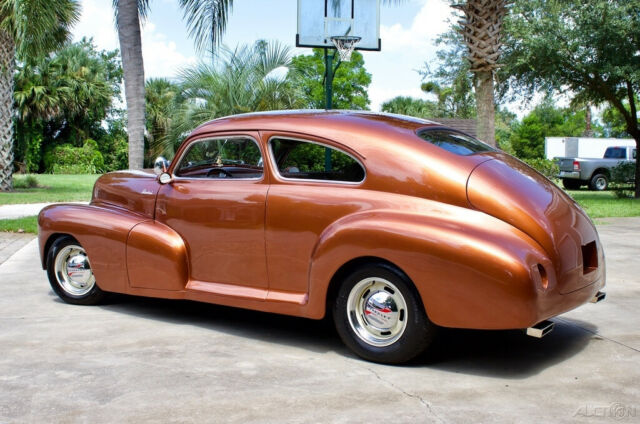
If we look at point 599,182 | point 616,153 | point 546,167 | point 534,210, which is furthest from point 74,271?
point 546,167

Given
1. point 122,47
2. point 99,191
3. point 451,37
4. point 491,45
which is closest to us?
point 99,191

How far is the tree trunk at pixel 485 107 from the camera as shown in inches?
563

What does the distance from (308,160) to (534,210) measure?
1766 millimetres

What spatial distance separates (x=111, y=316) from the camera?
5965mm

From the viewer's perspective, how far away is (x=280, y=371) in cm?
443

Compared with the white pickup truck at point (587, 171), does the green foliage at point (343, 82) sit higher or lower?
higher

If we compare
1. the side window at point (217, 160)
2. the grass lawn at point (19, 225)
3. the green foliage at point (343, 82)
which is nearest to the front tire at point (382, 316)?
the side window at point (217, 160)

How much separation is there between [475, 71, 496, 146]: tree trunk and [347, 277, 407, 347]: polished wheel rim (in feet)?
33.5

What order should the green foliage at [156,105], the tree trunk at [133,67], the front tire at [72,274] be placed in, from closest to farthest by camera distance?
the front tire at [72,274] → the tree trunk at [133,67] → the green foliage at [156,105]

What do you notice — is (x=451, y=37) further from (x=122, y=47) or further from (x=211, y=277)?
(x=211, y=277)

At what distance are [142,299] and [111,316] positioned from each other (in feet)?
2.39

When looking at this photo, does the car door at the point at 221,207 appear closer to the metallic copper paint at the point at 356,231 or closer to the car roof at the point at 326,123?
the metallic copper paint at the point at 356,231

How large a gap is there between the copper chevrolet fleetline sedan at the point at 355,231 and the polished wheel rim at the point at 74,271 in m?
0.24

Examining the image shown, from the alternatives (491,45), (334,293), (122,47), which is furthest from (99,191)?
(491,45)
